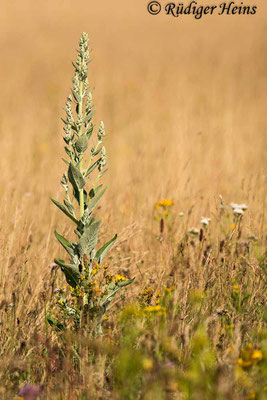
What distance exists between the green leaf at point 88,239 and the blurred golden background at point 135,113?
0.57 meters

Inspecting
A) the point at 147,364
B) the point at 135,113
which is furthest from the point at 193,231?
the point at 135,113

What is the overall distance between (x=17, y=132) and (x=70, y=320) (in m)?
5.20

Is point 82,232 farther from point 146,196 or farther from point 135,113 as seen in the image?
point 135,113

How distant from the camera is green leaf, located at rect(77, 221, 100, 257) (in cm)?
243

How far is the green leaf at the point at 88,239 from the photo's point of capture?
2.43m

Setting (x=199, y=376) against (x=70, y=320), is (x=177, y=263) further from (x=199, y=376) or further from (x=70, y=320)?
(x=199, y=376)

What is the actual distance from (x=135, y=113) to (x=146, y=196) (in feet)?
12.1

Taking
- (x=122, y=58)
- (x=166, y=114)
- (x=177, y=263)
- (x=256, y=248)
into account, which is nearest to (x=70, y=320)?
(x=177, y=263)

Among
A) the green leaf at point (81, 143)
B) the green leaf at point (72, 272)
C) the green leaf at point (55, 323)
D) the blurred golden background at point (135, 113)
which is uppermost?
the blurred golden background at point (135, 113)

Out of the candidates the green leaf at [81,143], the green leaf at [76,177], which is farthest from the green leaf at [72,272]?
the green leaf at [81,143]

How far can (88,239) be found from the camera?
2459mm

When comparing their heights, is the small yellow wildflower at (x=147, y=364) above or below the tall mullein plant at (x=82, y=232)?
below

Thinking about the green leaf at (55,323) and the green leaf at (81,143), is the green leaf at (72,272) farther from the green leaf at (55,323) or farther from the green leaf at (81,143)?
the green leaf at (81,143)

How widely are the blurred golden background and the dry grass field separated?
32mm
